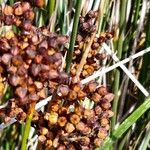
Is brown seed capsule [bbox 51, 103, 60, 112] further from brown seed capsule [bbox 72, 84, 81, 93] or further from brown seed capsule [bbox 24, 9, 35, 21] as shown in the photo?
brown seed capsule [bbox 24, 9, 35, 21]

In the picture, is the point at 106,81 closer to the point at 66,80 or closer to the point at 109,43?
the point at 109,43

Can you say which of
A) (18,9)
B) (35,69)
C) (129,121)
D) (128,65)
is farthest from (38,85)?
(128,65)

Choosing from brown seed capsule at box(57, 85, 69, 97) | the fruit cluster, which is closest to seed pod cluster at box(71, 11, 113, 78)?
the fruit cluster

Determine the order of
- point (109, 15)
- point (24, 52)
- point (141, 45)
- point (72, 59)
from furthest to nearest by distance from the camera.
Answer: point (141, 45) < point (109, 15) < point (72, 59) < point (24, 52)

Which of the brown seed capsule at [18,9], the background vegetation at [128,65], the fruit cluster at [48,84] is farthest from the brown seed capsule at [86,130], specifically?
the background vegetation at [128,65]

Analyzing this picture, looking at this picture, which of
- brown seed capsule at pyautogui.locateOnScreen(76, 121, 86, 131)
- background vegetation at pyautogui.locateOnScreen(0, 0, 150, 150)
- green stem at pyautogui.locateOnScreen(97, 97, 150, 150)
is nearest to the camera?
brown seed capsule at pyautogui.locateOnScreen(76, 121, 86, 131)

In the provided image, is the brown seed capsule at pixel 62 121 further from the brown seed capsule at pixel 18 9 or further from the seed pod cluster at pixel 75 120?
the brown seed capsule at pixel 18 9

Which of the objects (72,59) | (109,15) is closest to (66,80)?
(72,59)

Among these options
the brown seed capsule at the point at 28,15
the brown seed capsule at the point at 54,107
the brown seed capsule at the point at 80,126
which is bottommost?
the brown seed capsule at the point at 80,126
